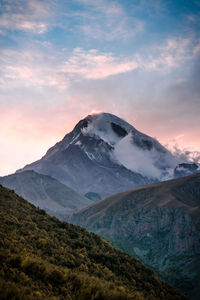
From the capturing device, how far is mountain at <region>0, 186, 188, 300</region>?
1408 centimetres

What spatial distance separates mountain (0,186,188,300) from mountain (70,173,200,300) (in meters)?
70.0

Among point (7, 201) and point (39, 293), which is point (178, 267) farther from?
point (39, 293)

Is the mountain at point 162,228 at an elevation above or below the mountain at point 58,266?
above

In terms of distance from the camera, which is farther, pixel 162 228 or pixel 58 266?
pixel 162 228

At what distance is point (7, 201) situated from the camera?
33344 mm

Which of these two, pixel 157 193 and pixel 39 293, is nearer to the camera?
pixel 39 293

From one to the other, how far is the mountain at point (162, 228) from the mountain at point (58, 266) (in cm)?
7005

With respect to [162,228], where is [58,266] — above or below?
below

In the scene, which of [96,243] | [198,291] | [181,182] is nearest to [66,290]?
[96,243]

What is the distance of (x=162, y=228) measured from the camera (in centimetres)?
15525

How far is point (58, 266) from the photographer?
19.1 metres

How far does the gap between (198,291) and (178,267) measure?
2604 cm

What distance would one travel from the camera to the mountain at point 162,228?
361 ft

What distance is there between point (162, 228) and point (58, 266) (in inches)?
5791
